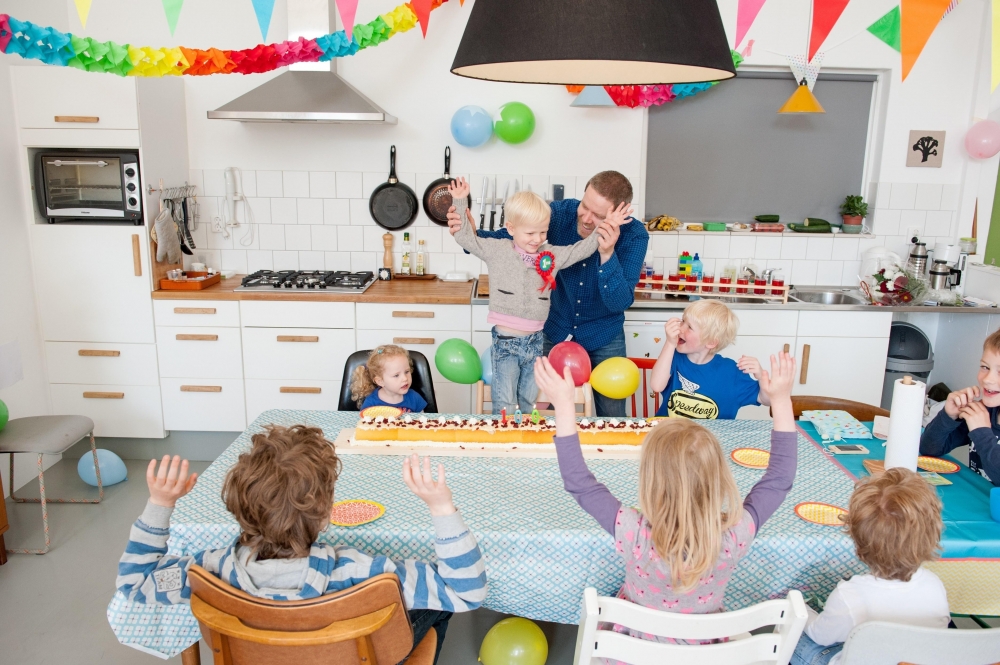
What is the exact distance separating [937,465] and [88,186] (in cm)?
373

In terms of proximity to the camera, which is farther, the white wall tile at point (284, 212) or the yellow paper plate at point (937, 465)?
the white wall tile at point (284, 212)

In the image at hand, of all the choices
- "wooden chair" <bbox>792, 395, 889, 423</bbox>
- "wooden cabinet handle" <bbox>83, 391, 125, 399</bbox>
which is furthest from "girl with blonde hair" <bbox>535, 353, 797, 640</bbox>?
"wooden cabinet handle" <bbox>83, 391, 125, 399</bbox>

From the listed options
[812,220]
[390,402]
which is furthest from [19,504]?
[812,220]

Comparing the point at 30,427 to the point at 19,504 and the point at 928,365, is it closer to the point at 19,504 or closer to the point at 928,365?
the point at 19,504

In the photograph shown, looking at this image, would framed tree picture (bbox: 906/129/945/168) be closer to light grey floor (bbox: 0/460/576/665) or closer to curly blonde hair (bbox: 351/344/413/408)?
curly blonde hair (bbox: 351/344/413/408)

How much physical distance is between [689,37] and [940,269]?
352 cm

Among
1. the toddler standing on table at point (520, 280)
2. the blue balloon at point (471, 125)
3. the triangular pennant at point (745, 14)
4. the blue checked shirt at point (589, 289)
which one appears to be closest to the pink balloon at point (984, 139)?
the triangular pennant at point (745, 14)

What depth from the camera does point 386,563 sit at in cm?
146

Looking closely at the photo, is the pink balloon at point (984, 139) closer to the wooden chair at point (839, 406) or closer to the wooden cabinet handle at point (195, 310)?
the wooden chair at point (839, 406)

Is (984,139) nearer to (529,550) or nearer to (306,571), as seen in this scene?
(529,550)

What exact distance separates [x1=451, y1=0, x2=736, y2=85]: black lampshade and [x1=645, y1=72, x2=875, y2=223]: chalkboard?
10.1 feet

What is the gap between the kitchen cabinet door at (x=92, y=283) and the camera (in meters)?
3.61

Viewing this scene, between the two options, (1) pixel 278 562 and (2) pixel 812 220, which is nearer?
(1) pixel 278 562

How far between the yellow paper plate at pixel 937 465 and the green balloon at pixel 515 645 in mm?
1171
